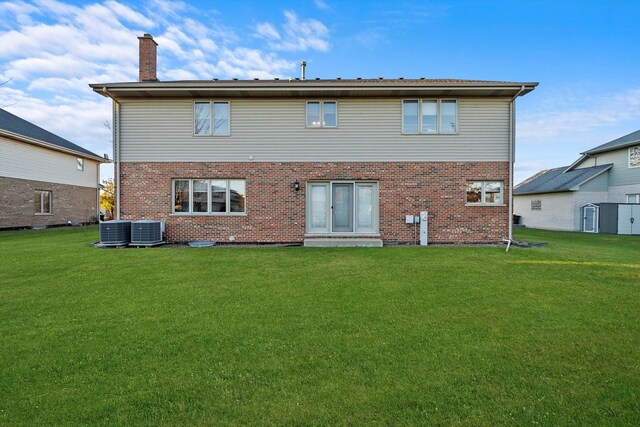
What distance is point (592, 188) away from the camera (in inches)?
827

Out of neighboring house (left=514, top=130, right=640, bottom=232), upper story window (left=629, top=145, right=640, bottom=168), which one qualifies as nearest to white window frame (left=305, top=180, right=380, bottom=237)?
neighboring house (left=514, top=130, right=640, bottom=232)

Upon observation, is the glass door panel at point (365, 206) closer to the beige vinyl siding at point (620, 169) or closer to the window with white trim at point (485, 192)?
the window with white trim at point (485, 192)

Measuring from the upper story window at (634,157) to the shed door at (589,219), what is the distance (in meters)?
3.22

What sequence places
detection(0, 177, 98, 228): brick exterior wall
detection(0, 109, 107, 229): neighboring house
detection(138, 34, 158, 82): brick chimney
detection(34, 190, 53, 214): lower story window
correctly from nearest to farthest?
detection(138, 34, 158, 82): brick chimney → detection(0, 177, 98, 228): brick exterior wall → detection(0, 109, 107, 229): neighboring house → detection(34, 190, 53, 214): lower story window

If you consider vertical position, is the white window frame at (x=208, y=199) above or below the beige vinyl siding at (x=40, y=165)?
below

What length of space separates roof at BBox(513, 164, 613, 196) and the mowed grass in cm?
1706

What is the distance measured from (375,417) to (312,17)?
17.6 m

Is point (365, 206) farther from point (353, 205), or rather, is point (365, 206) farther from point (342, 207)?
point (342, 207)

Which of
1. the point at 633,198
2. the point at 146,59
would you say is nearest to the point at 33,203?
the point at 146,59

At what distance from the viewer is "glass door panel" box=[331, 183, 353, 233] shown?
40.8 ft

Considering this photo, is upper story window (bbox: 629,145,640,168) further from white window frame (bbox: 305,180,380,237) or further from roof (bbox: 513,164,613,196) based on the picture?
white window frame (bbox: 305,180,380,237)

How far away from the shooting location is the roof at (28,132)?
1819 centimetres

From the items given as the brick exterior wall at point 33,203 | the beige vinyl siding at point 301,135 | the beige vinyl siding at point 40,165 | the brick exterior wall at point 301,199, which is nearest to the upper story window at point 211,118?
the beige vinyl siding at point 301,135

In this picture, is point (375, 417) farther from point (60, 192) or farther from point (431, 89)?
point (60, 192)
